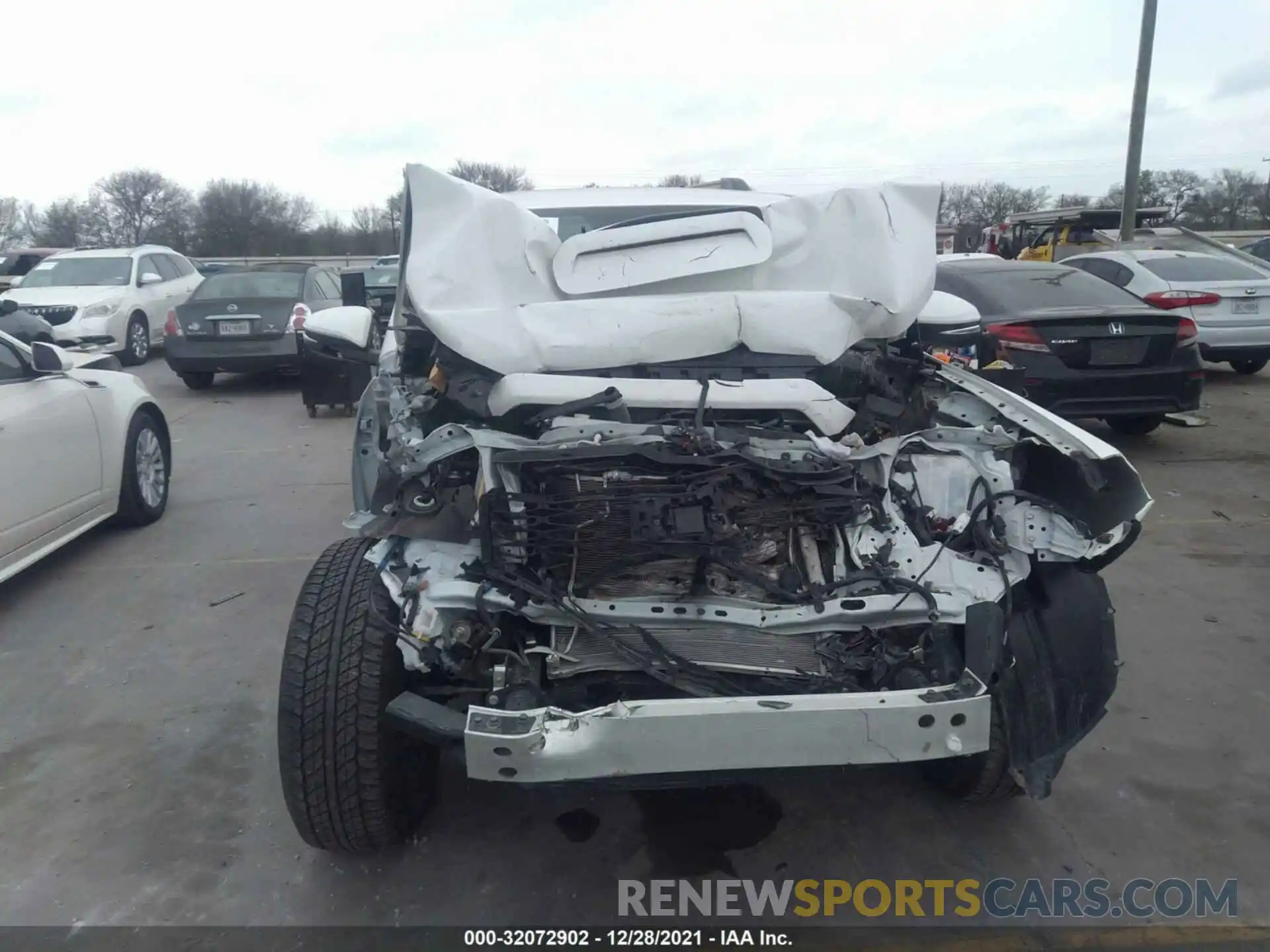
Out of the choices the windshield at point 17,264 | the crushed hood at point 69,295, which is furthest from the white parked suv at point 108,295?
the windshield at point 17,264

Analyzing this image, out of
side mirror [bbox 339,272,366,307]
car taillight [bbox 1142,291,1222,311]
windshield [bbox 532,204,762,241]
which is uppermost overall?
windshield [bbox 532,204,762,241]

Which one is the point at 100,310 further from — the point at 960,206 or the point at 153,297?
the point at 960,206

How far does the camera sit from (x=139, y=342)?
12.9 metres

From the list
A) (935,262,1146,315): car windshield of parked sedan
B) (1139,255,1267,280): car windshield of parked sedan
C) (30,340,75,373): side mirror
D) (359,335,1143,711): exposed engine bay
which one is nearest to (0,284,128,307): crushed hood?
(30,340,75,373): side mirror

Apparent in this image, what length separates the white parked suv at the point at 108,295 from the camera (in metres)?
11.8

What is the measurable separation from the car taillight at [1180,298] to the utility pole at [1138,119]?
5.57 metres

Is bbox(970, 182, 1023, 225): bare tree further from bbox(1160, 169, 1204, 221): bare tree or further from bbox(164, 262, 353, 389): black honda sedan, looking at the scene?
bbox(164, 262, 353, 389): black honda sedan

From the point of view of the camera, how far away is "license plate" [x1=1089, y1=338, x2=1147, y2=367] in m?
Result: 6.72

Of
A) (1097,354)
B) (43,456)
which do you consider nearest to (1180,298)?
(1097,354)

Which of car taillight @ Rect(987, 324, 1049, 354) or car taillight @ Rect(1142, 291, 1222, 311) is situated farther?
car taillight @ Rect(1142, 291, 1222, 311)

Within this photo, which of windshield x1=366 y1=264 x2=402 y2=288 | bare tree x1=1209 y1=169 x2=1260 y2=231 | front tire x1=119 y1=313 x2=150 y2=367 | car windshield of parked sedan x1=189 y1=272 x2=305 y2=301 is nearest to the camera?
car windshield of parked sedan x1=189 y1=272 x2=305 y2=301

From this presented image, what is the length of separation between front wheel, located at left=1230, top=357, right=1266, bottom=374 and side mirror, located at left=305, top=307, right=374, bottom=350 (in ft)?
33.5

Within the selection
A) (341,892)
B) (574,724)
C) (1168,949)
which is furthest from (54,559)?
(1168,949)

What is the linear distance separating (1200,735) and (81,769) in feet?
13.1
